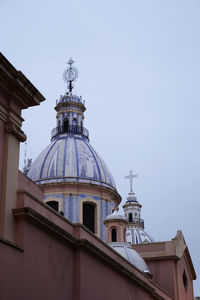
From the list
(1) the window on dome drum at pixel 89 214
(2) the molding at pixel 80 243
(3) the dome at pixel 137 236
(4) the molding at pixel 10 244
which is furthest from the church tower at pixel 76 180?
(3) the dome at pixel 137 236

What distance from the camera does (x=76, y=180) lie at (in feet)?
98.7

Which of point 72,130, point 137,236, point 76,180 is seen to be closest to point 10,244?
point 76,180

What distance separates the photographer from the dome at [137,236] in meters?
51.8

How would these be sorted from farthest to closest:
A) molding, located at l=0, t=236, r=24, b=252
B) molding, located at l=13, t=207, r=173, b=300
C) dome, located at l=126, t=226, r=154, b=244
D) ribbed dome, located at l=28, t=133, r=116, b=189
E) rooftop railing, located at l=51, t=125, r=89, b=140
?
dome, located at l=126, t=226, r=154, b=244 → rooftop railing, located at l=51, t=125, r=89, b=140 → ribbed dome, located at l=28, t=133, r=116, b=189 → molding, located at l=13, t=207, r=173, b=300 → molding, located at l=0, t=236, r=24, b=252

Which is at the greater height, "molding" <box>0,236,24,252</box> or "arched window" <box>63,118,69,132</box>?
"arched window" <box>63,118,69,132</box>

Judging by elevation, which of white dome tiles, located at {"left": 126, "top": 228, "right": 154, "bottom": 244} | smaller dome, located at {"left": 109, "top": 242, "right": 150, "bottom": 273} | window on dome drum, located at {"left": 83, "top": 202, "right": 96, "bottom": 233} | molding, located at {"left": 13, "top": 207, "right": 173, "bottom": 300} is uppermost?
white dome tiles, located at {"left": 126, "top": 228, "right": 154, "bottom": 244}

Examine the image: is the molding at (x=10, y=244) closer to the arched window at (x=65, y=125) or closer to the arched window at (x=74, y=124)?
the arched window at (x=74, y=124)

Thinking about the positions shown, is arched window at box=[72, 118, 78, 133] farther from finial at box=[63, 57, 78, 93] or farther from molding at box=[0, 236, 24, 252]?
molding at box=[0, 236, 24, 252]

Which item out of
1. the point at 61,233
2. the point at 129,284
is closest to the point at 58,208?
the point at 129,284

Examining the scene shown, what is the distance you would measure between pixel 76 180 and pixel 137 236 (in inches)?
964

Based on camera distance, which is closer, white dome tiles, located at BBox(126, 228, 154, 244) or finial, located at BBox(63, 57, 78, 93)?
finial, located at BBox(63, 57, 78, 93)

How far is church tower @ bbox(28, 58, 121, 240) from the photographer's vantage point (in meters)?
29.8

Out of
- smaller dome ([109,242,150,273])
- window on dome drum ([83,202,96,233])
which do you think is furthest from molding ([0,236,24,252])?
window on dome drum ([83,202,96,233])

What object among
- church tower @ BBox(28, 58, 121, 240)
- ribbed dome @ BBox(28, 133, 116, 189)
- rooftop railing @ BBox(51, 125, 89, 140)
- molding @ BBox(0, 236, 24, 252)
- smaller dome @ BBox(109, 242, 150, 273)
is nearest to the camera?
molding @ BBox(0, 236, 24, 252)
